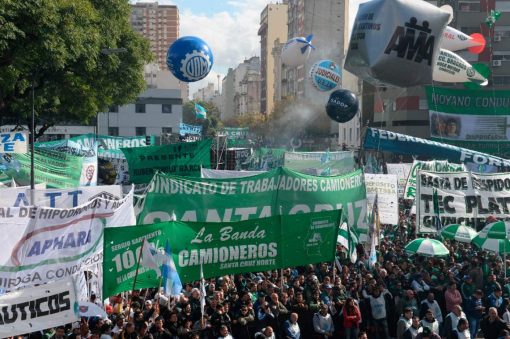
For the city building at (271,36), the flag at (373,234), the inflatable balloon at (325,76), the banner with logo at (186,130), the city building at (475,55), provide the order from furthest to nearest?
the city building at (271,36), the city building at (475,55), the banner with logo at (186,130), the inflatable balloon at (325,76), the flag at (373,234)

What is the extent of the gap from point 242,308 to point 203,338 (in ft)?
3.01

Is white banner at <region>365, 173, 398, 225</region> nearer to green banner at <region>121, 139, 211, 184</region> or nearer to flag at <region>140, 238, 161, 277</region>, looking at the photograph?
green banner at <region>121, 139, 211, 184</region>

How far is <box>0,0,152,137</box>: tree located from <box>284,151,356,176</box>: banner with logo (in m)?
7.42

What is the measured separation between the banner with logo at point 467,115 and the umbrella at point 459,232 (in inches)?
543

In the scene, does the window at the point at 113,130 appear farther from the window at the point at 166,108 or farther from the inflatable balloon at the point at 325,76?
the inflatable balloon at the point at 325,76

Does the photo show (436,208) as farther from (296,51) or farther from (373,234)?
(296,51)

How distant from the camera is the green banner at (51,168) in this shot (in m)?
20.6

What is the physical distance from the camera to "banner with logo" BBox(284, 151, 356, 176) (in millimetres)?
29797

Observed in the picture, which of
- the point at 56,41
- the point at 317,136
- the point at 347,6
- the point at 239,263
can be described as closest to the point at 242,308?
the point at 239,263

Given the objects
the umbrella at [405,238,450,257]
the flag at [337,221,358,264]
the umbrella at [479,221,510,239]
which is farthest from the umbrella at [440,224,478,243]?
the flag at [337,221,358,264]

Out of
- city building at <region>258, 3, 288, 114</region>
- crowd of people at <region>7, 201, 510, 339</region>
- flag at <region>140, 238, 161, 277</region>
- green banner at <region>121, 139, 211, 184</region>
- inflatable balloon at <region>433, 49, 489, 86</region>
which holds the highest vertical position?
city building at <region>258, 3, 288, 114</region>

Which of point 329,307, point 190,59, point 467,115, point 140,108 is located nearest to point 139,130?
point 140,108

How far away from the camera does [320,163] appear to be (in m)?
31.0

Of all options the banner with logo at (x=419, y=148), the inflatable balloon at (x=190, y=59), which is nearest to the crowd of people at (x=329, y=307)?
the banner with logo at (x=419, y=148)
